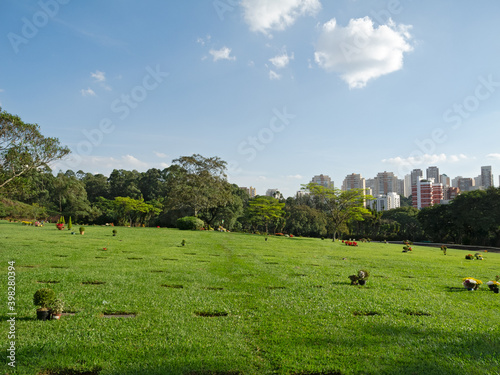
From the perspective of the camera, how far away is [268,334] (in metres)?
4.54

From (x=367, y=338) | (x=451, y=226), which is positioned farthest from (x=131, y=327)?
(x=451, y=226)

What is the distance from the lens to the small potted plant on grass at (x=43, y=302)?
193 inches

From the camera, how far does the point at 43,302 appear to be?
4953 mm

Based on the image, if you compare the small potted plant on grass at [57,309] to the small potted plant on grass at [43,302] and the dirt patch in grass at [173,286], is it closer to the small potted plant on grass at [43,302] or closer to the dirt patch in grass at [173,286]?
the small potted plant on grass at [43,302]

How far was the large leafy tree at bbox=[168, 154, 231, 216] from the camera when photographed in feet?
130

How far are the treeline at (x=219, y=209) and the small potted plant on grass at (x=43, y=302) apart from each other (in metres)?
28.9

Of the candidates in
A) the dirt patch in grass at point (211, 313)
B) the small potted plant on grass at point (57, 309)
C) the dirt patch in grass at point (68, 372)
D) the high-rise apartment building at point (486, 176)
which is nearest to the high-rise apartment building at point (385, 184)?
the high-rise apartment building at point (486, 176)

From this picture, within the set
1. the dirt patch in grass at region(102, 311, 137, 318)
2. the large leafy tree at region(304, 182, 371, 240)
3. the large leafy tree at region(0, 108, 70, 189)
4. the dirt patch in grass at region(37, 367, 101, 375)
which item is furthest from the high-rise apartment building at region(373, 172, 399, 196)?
the dirt patch in grass at region(37, 367, 101, 375)

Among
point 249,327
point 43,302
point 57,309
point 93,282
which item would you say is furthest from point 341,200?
point 43,302

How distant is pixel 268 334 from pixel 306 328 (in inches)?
26.5

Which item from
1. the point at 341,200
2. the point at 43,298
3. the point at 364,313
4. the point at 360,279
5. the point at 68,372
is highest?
the point at 341,200

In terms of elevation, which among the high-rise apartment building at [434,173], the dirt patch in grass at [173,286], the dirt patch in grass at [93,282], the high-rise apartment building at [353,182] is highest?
the high-rise apartment building at [434,173]

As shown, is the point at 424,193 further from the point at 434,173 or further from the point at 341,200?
the point at 341,200

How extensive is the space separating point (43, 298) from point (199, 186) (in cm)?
3509
